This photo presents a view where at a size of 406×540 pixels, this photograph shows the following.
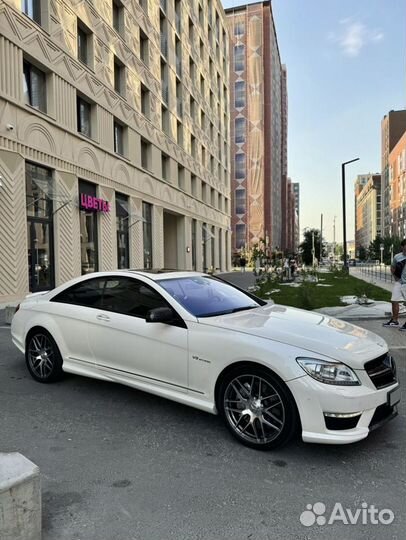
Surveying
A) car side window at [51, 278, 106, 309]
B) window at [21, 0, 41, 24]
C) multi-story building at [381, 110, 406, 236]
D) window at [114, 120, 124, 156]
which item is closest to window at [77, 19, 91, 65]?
window at [21, 0, 41, 24]

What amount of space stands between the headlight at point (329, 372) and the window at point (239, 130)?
88.0 m

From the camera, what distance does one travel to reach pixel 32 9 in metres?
15.8

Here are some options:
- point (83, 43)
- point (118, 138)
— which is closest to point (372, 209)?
point (118, 138)

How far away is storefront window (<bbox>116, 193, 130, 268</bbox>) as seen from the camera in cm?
2247

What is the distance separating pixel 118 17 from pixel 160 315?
23843 millimetres

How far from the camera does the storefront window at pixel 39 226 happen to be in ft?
50.1

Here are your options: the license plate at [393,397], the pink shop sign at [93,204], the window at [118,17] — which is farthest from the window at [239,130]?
the license plate at [393,397]

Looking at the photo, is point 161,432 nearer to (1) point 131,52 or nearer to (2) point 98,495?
(2) point 98,495

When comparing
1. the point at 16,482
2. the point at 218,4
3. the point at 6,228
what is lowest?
the point at 16,482

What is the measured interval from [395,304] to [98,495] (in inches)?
328

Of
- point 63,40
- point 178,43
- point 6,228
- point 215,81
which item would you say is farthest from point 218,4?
point 6,228

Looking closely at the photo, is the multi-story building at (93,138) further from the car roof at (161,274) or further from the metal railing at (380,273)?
the metal railing at (380,273)

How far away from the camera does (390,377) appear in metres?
3.71

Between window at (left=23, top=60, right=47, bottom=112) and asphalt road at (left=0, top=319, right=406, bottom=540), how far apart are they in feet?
47.3
